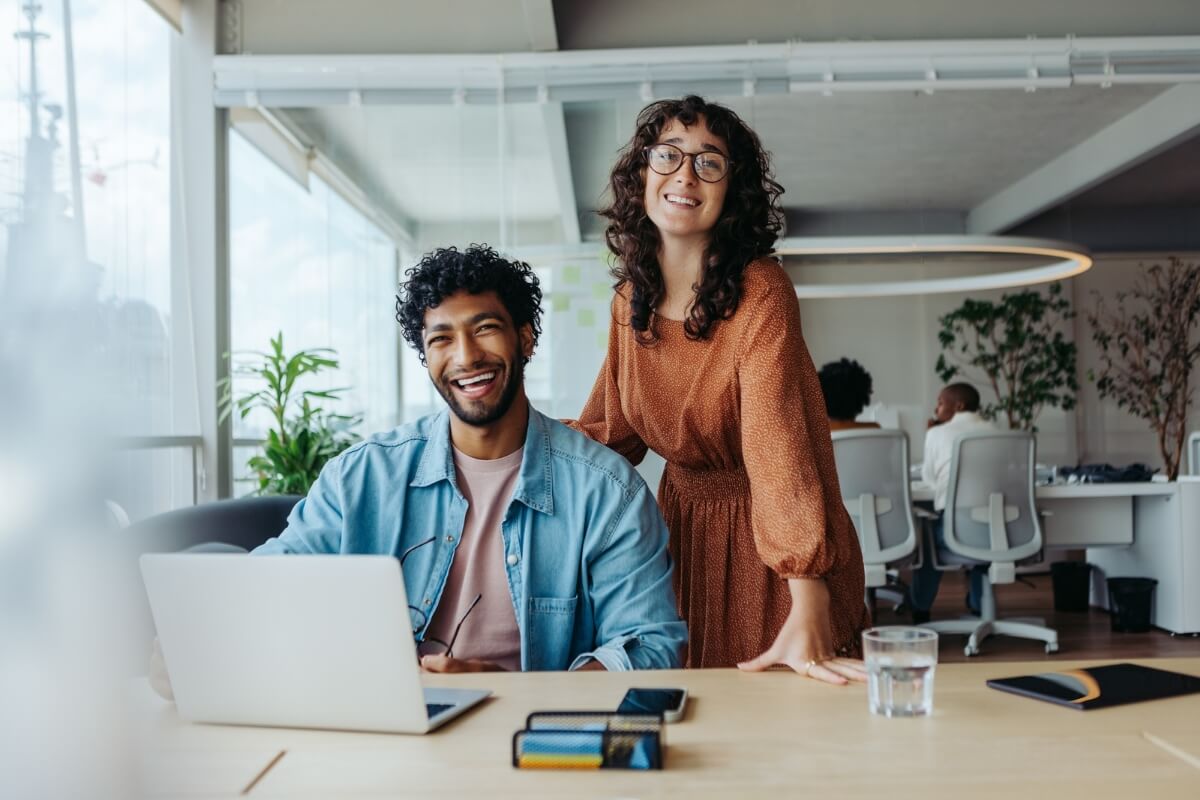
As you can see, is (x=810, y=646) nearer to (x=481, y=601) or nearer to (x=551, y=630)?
(x=551, y=630)

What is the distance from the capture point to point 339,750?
39.7 inches

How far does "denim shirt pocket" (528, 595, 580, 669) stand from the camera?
60.2 inches

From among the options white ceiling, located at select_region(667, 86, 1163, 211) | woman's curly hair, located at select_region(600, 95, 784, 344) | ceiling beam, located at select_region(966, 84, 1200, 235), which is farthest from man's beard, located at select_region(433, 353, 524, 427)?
ceiling beam, located at select_region(966, 84, 1200, 235)

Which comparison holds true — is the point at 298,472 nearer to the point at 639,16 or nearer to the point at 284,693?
the point at 639,16

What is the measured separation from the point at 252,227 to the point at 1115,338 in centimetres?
747

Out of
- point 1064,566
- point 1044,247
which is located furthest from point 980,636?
point 1044,247

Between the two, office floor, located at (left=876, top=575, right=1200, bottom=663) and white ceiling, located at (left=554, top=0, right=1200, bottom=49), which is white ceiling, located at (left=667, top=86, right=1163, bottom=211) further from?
office floor, located at (left=876, top=575, right=1200, bottom=663)

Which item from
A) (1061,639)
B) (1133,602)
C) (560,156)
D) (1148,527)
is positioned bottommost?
(1061,639)

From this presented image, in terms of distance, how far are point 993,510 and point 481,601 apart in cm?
382

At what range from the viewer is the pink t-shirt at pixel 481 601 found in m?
1.55

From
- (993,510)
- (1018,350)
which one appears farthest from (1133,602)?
(1018,350)

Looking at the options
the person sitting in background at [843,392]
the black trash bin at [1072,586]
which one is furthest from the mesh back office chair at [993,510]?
the black trash bin at [1072,586]

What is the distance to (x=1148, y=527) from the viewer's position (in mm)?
5332

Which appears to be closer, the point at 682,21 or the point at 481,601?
the point at 481,601
